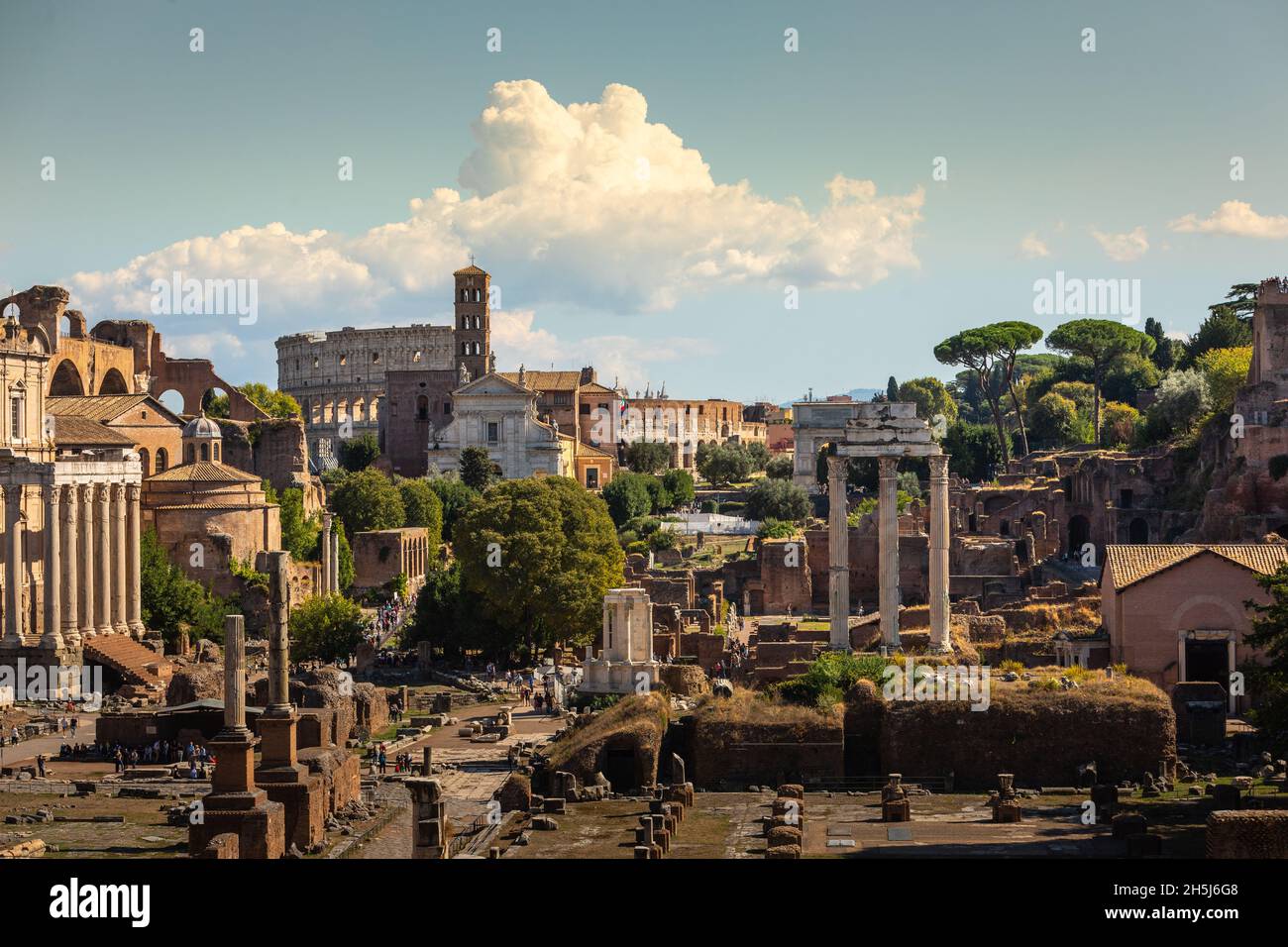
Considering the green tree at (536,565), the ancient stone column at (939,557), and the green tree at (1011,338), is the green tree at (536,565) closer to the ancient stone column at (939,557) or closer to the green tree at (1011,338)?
the ancient stone column at (939,557)

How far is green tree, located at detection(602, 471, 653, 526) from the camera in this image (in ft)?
327

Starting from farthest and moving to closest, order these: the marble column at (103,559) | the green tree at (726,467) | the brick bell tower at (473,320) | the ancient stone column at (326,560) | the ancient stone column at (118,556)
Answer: the green tree at (726,467) → the brick bell tower at (473,320) → the ancient stone column at (326,560) → the ancient stone column at (118,556) → the marble column at (103,559)

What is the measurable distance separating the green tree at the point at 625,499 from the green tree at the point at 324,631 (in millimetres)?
38863

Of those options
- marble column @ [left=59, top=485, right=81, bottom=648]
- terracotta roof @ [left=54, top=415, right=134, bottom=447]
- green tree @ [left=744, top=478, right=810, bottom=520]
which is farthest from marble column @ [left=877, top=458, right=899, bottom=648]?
green tree @ [left=744, top=478, right=810, bottom=520]

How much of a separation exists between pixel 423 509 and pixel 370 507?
4.01m

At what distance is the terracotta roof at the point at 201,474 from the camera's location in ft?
231

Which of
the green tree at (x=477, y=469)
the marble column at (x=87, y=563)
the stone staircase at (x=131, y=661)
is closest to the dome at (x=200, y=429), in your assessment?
the marble column at (x=87, y=563)

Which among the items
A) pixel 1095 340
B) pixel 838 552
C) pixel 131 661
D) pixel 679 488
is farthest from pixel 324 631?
pixel 1095 340

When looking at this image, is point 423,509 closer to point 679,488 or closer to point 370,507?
point 370,507

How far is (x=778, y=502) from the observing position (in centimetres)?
10144

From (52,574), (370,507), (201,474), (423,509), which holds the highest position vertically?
(201,474)

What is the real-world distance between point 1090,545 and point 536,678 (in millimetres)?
27816

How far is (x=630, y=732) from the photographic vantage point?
Result: 126ft
